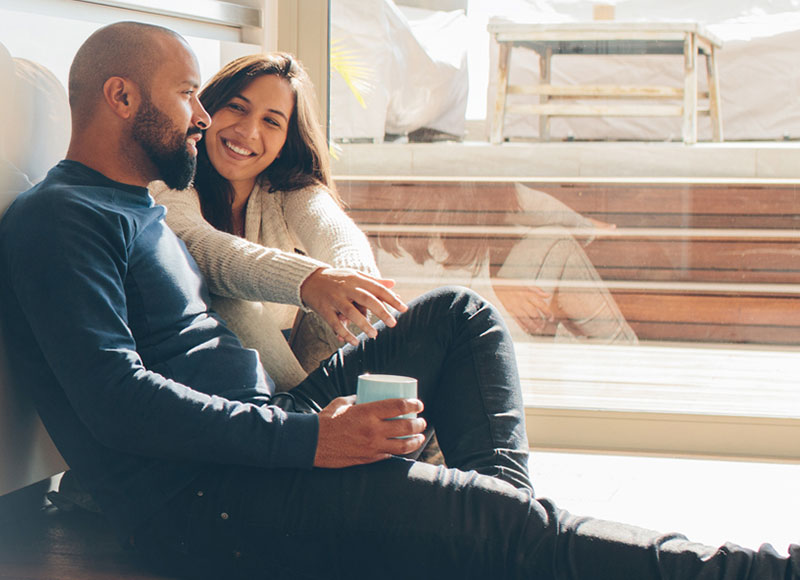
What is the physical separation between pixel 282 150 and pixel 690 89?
1.12 metres

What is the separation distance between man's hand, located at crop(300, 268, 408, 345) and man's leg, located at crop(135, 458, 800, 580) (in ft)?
0.89

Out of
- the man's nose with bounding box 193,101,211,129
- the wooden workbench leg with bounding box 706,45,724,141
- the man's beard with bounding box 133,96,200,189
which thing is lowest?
the man's beard with bounding box 133,96,200,189

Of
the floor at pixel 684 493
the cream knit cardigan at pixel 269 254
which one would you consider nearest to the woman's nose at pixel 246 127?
the cream knit cardigan at pixel 269 254

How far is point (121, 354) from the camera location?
1271mm

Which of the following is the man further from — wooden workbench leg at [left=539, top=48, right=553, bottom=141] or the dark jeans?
wooden workbench leg at [left=539, top=48, right=553, bottom=141]

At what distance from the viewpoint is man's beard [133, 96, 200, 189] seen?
4.95 feet

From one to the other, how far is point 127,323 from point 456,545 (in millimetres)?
577

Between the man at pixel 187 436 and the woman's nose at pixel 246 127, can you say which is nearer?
the man at pixel 187 436

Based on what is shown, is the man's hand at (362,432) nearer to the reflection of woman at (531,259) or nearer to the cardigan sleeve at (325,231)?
the cardigan sleeve at (325,231)

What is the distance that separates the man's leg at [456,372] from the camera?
1.54m

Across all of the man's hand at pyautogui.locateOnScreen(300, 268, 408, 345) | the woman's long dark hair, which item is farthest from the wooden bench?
the man's hand at pyautogui.locateOnScreen(300, 268, 408, 345)

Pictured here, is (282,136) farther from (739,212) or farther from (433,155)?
(739,212)

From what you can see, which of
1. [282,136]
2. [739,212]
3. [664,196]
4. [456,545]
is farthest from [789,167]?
[456,545]

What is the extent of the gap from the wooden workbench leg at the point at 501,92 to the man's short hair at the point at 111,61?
1.26 meters
